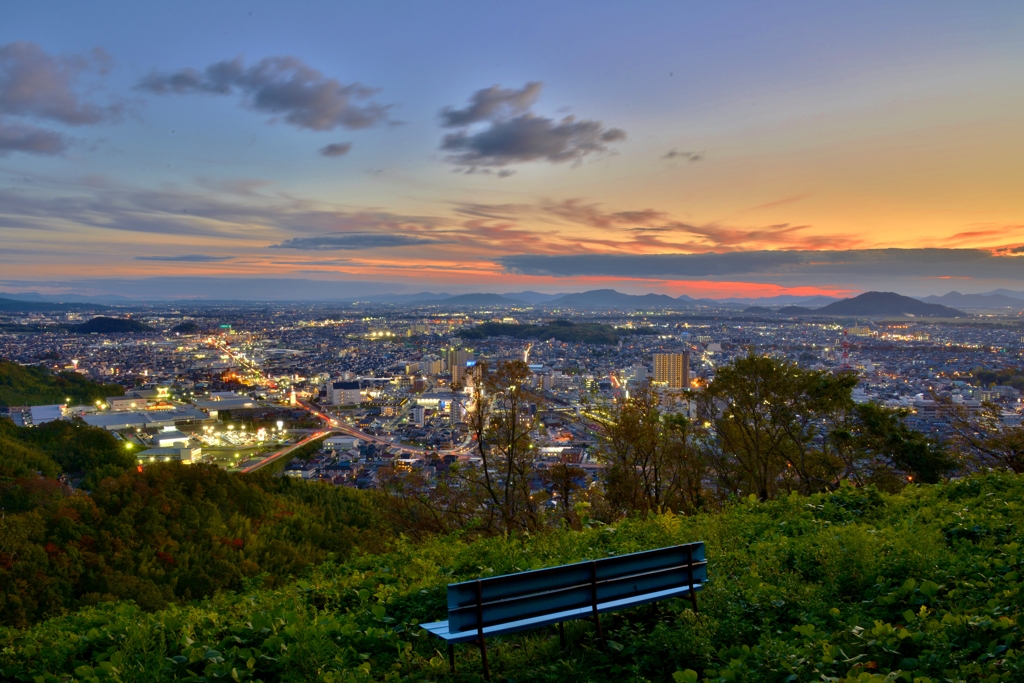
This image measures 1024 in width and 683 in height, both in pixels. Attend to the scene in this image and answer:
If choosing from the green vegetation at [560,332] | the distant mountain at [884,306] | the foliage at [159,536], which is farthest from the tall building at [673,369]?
the distant mountain at [884,306]

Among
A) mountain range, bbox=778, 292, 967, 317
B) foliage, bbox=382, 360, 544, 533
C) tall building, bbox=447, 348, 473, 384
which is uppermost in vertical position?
mountain range, bbox=778, 292, 967, 317

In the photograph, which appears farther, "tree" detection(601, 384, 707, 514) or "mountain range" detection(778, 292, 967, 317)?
"mountain range" detection(778, 292, 967, 317)

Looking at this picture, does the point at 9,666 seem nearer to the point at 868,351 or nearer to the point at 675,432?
the point at 675,432

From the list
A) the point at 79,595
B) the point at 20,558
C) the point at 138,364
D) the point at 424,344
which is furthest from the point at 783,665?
the point at 424,344

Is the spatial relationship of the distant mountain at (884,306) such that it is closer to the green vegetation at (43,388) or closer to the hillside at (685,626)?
the green vegetation at (43,388)

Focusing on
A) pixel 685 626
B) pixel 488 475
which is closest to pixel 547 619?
pixel 685 626

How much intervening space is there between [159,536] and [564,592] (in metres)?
13.9

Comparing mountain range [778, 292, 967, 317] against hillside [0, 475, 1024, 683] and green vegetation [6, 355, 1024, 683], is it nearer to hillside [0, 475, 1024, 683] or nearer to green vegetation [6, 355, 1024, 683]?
green vegetation [6, 355, 1024, 683]

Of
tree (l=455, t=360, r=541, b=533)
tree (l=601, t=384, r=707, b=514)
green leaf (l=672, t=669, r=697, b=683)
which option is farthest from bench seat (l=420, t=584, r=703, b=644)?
tree (l=601, t=384, r=707, b=514)

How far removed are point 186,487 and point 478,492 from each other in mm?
11240

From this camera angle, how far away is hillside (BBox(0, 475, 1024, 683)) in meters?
3.09

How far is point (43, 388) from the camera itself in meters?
40.2

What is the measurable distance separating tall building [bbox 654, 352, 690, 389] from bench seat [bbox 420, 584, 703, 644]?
32.0 m

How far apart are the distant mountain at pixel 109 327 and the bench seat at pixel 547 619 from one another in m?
95.5
